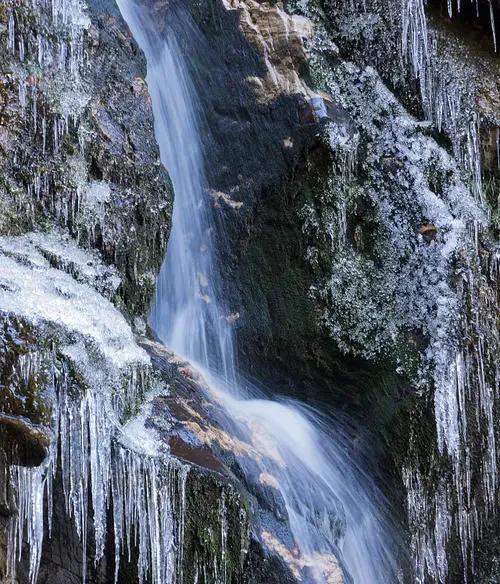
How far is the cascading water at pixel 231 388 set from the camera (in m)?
4.29

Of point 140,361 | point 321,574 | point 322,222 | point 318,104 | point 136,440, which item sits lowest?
point 321,574

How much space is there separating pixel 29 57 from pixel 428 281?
127 inches

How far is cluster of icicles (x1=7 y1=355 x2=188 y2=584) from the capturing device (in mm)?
3229

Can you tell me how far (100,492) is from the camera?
3.27 metres

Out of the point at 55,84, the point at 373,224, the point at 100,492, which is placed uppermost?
the point at 55,84

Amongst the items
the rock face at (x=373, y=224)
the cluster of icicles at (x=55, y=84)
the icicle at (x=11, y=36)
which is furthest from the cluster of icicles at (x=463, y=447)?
the icicle at (x=11, y=36)

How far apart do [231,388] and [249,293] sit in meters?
0.81

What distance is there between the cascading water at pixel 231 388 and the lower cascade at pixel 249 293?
2 cm

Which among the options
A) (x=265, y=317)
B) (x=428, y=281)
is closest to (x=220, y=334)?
(x=265, y=317)

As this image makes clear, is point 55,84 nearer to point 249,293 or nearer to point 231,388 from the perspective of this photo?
point 249,293

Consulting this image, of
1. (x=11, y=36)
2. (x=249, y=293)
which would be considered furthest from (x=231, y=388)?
(x=11, y=36)

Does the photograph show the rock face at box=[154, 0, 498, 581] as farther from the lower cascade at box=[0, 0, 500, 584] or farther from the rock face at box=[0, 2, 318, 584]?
the rock face at box=[0, 2, 318, 584]

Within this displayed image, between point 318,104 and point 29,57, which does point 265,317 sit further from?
point 29,57

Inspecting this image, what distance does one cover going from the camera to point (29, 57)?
4.86 m
